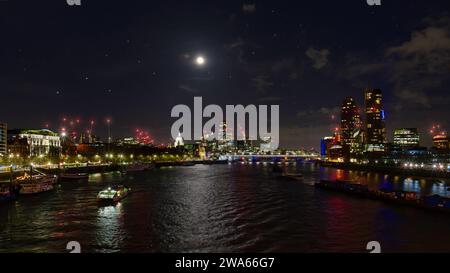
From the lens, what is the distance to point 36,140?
145125mm

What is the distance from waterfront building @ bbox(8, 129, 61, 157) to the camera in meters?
137

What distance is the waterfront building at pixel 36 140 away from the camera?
13675cm

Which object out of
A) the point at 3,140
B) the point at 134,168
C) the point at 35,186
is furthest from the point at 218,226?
the point at 3,140

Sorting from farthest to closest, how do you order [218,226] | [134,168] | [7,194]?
[134,168] < [7,194] < [218,226]

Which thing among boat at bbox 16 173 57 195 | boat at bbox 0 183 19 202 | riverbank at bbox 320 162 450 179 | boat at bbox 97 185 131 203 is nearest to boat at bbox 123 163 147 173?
boat at bbox 16 173 57 195

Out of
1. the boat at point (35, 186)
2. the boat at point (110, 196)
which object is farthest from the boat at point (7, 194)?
the boat at point (110, 196)

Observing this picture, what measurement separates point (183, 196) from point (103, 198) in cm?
1254

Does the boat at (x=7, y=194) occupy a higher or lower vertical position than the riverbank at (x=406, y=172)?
higher

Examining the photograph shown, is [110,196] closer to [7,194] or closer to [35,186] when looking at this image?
[7,194]

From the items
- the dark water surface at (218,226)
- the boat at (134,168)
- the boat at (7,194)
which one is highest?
the boat at (7,194)

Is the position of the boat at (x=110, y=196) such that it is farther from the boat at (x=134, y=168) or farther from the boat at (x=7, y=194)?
the boat at (x=134, y=168)

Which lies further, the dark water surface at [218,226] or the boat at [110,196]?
the boat at [110,196]
